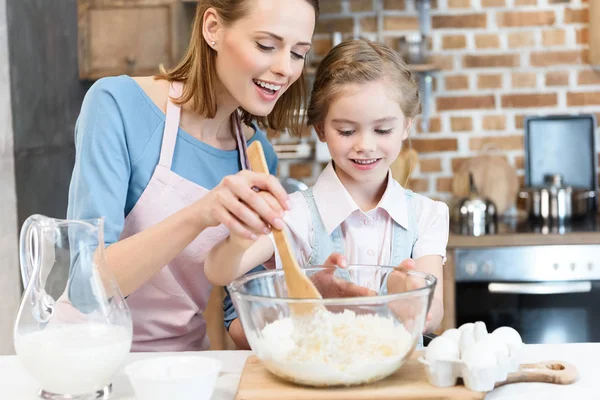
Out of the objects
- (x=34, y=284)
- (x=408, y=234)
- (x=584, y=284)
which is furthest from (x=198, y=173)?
(x=584, y=284)

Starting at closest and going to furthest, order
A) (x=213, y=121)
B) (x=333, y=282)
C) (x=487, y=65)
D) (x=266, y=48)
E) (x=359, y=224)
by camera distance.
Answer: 1. (x=333, y=282)
2. (x=266, y=48)
3. (x=359, y=224)
4. (x=213, y=121)
5. (x=487, y=65)

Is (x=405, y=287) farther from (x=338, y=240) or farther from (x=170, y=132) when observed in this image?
(x=170, y=132)

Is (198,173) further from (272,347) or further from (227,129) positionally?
(272,347)

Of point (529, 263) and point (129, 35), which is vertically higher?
point (129, 35)

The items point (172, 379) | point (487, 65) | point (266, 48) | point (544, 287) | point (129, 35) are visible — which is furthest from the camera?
point (487, 65)

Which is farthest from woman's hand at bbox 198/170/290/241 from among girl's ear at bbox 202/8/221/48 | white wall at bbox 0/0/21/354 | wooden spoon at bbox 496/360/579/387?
white wall at bbox 0/0/21/354


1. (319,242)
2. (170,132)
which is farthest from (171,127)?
(319,242)

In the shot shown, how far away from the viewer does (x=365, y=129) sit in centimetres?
147

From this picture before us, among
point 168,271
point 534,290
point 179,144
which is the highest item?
point 179,144

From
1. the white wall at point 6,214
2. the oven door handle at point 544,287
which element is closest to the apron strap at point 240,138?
the white wall at point 6,214

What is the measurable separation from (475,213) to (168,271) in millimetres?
1615

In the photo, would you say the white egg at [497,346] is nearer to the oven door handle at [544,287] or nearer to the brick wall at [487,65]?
the oven door handle at [544,287]

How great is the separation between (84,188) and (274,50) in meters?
0.42

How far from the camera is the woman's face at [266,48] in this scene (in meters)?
1.41
